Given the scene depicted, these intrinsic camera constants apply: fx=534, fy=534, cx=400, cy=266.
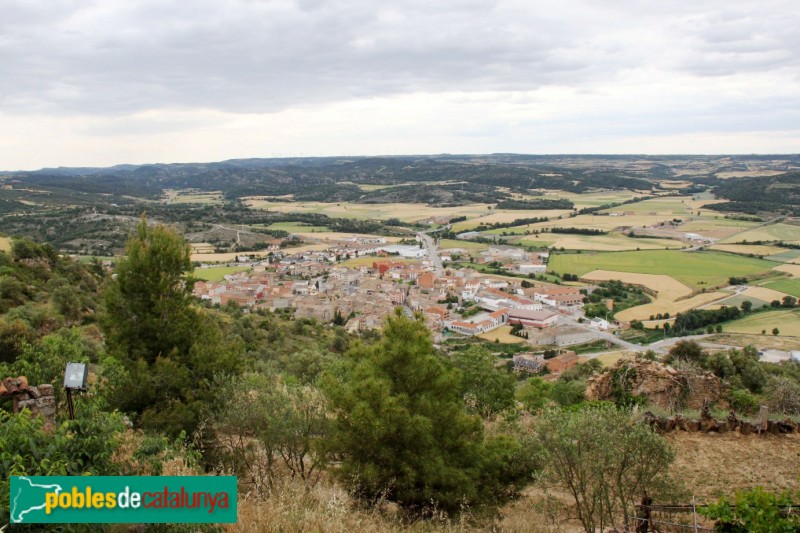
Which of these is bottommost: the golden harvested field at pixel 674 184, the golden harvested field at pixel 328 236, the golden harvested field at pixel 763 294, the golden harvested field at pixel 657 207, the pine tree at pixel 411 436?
the golden harvested field at pixel 763 294

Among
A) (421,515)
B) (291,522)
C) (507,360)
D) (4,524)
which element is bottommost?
(507,360)

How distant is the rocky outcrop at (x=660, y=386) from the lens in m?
16.7

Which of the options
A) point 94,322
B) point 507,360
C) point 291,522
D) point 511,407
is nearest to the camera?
point 291,522

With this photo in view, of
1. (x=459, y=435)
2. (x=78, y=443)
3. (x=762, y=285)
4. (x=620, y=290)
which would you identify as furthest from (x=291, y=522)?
(x=762, y=285)

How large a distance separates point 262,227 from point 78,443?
4488 inches

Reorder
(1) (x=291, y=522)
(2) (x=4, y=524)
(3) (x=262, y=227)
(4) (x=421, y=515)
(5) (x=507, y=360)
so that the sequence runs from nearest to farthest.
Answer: (2) (x=4, y=524), (1) (x=291, y=522), (4) (x=421, y=515), (5) (x=507, y=360), (3) (x=262, y=227)

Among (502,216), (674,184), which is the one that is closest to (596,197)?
(674,184)

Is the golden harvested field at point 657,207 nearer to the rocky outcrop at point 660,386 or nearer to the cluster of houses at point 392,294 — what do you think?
the cluster of houses at point 392,294

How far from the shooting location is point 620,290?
62.2 meters

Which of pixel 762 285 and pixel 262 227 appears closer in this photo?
pixel 762 285

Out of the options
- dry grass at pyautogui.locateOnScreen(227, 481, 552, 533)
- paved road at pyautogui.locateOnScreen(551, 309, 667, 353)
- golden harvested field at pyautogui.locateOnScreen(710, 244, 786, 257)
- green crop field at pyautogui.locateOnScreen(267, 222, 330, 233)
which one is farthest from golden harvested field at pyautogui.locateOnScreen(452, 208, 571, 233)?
dry grass at pyautogui.locateOnScreen(227, 481, 552, 533)

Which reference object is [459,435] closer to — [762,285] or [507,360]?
[507,360]
